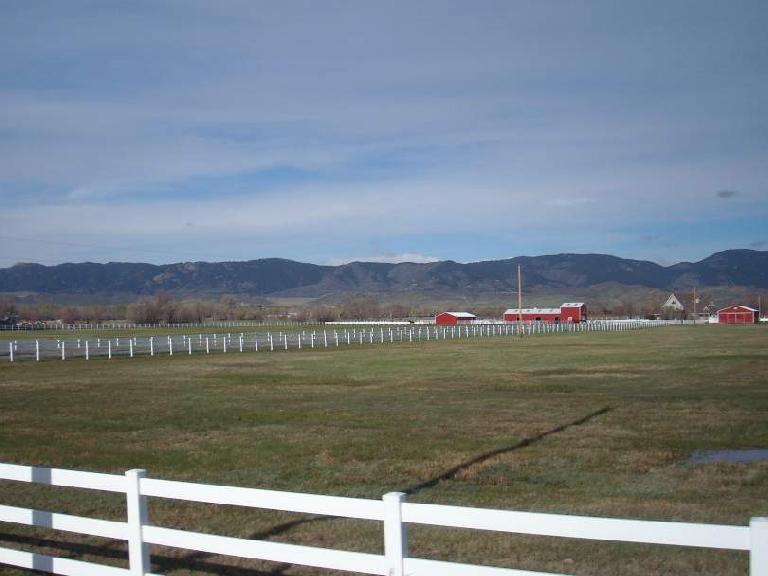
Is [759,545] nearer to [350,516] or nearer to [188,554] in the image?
[350,516]

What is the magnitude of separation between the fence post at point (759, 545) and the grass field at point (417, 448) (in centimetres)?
378

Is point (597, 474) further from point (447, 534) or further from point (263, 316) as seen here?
point (263, 316)

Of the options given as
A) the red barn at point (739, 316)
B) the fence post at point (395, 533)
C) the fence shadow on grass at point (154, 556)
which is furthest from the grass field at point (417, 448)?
the red barn at point (739, 316)

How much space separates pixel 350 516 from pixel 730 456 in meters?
10.2

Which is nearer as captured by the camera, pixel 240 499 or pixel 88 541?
pixel 240 499

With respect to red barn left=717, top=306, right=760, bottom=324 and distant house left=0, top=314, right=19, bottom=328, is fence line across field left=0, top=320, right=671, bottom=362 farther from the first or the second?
distant house left=0, top=314, right=19, bottom=328

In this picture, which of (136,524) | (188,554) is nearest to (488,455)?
(188,554)

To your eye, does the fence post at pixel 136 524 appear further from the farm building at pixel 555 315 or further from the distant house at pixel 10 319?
the distant house at pixel 10 319

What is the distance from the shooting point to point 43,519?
7363 millimetres

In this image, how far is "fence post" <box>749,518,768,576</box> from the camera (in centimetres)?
425

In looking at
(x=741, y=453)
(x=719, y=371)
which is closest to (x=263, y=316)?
(x=719, y=371)

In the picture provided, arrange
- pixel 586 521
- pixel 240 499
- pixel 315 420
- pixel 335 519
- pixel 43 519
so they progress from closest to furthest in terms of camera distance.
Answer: pixel 586 521 < pixel 240 499 < pixel 43 519 < pixel 335 519 < pixel 315 420

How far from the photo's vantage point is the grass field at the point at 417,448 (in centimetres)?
905

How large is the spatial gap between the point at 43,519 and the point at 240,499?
7.58 ft
